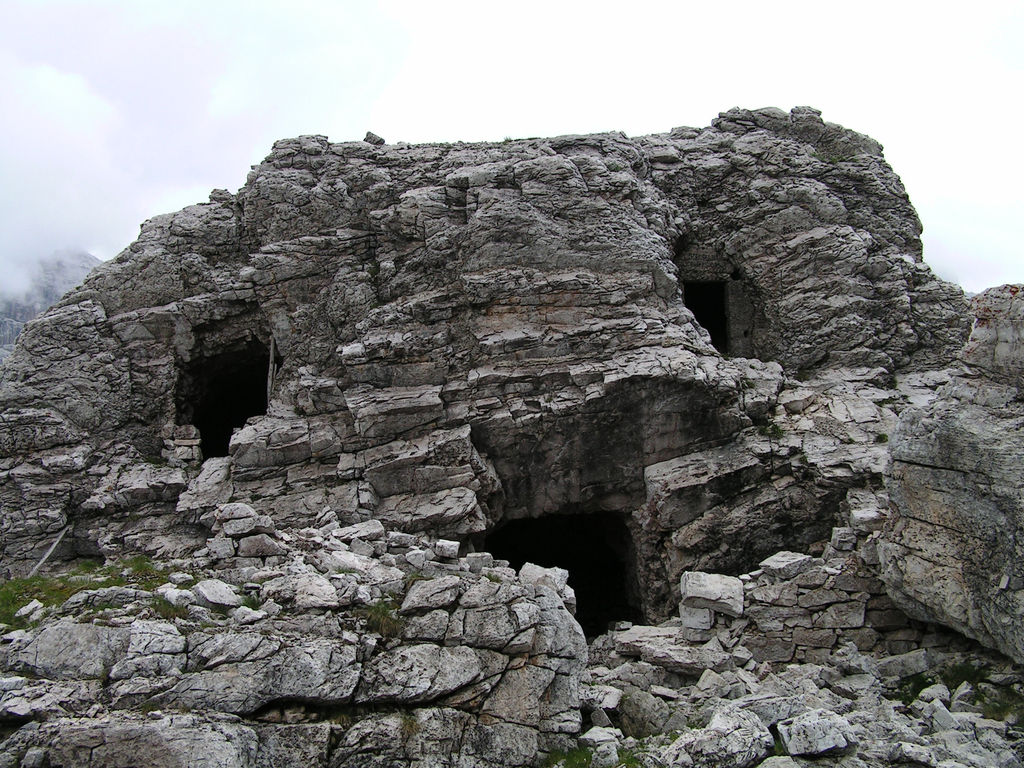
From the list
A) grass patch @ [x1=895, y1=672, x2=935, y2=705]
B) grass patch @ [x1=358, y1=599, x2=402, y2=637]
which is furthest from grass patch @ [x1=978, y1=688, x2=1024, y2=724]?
grass patch @ [x1=358, y1=599, x2=402, y2=637]

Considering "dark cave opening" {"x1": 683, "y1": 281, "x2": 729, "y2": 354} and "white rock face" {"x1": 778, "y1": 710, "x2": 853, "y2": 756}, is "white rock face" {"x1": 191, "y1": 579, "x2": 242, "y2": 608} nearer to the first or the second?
"white rock face" {"x1": 778, "y1": 710, "x2": 853, "y2": 756}

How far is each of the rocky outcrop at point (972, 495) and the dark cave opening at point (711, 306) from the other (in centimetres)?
1187

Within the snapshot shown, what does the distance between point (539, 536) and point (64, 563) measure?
14166 millimetres

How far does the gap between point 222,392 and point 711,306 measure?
18292mm

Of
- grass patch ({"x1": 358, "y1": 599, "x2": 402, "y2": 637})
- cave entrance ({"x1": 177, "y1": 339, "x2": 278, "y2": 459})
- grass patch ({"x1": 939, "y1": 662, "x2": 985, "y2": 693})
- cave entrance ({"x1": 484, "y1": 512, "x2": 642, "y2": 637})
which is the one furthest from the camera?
cave entrance ({"x1": 177, "y1": 339, "x2": 278, "y2": 459})

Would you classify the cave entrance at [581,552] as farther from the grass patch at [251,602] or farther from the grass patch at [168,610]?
the grass patch at [168,610]

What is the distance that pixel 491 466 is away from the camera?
19.1m

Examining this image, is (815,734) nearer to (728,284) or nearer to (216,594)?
(216,594)

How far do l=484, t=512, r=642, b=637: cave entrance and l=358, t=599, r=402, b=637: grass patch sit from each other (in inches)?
436

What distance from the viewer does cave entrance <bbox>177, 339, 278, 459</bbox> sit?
22.2 metres

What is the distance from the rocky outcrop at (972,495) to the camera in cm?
1200

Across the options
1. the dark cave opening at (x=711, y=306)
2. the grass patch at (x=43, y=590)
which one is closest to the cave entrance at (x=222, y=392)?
the grass patch at (x=43, y=590)

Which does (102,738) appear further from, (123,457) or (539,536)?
(539,536)

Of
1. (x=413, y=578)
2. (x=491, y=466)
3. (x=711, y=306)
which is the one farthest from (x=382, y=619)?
(x=711, y=306)
